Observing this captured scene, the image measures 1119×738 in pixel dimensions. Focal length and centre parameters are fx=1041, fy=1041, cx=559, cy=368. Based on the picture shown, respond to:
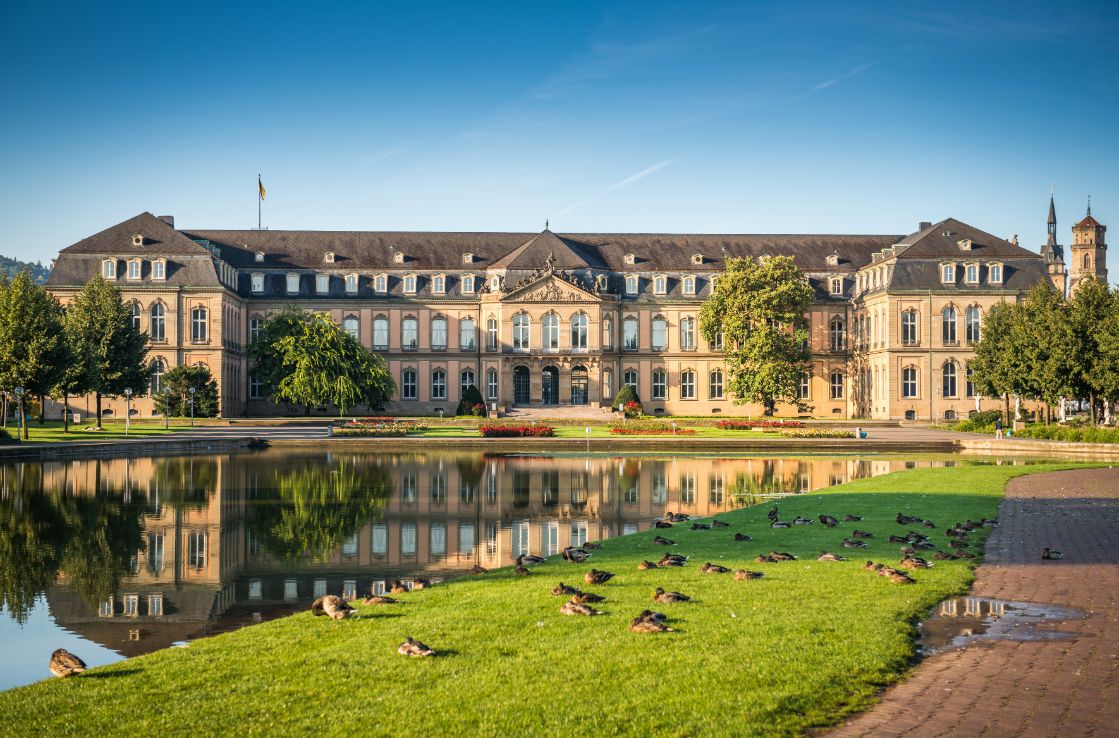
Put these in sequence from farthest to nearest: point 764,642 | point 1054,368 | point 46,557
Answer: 1. point 1054,368
2. point 46,557
3. point 764,642

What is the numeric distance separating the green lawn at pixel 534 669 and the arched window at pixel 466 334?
68167 millimetres

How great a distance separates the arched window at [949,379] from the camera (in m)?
75.2

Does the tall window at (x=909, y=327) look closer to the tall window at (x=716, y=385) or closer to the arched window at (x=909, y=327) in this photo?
the arched window at (x=909, y=327)

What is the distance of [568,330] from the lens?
257ft

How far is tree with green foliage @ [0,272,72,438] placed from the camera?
49.2 m

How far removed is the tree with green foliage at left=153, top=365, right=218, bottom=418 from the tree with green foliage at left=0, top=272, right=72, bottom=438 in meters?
13.6

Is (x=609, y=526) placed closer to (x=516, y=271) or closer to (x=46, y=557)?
(x=46, y=557)

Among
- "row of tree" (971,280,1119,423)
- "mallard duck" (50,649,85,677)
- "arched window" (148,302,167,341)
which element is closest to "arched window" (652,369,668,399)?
"row of tree" (971,280,1119,423)

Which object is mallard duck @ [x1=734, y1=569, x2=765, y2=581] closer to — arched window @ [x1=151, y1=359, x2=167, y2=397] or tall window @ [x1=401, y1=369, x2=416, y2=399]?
arched window @ [x1=151, y1=359, x2=167, y2=397]

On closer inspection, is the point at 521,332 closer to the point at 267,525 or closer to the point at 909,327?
the point at 909,327

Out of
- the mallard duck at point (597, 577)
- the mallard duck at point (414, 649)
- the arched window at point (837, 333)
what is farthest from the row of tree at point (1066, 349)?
the mallard duck at point (414, 649)

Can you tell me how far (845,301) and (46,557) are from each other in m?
72.3

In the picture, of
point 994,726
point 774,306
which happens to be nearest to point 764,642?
point 994,726

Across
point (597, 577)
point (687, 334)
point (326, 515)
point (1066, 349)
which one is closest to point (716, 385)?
point (687, 334)
